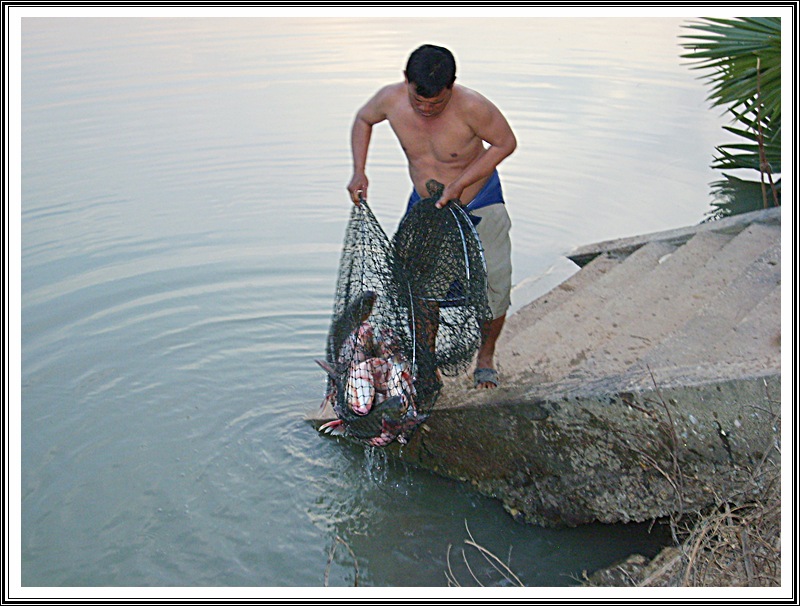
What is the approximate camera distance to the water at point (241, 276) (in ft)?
15.1

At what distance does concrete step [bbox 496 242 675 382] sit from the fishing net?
61cm

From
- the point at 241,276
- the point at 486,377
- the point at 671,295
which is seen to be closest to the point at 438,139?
the point at 486,377

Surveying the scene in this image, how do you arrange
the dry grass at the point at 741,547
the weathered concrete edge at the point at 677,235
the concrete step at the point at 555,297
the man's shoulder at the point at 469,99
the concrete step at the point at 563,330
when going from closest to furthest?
1. the dry grass at the point at 741,547
2. the man's shoulder at the point at 469,99
3. the concrete step at the point at 563,330
4. the concrete step at the point at 555,297
5. the weathered concrete edge at the point at 677,235

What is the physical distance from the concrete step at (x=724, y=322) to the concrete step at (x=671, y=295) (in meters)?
0.17

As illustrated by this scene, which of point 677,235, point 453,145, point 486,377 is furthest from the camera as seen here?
point 677,235

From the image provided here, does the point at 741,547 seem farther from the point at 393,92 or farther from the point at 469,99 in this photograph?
the point at 393,92

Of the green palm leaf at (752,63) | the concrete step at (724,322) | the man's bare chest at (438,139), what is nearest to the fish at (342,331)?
the man's bare chest at (438,139)

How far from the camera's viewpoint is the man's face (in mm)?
4328

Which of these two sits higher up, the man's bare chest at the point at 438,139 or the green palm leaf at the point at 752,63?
the green palm leaf at the point at 752,63

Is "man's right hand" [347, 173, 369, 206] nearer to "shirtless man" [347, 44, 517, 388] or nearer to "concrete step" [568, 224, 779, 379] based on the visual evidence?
"shirtless man" [347, 44, 517, 388]

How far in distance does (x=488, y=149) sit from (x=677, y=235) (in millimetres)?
2667

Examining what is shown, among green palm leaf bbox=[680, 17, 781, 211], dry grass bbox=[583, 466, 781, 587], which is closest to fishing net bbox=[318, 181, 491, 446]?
dry grass bbox=[583, 466, 781, 587]

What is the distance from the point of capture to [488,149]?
4.60 metres

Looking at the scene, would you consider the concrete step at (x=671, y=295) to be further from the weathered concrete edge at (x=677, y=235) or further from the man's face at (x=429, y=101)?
the man's face at (x=429, y=101)
